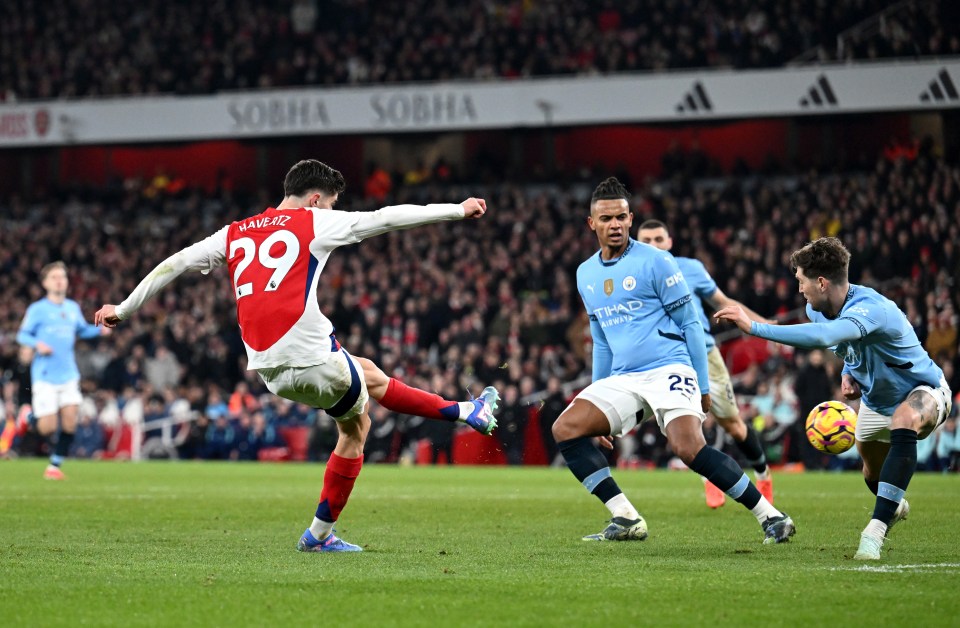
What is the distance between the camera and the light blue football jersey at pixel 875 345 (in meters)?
7.28

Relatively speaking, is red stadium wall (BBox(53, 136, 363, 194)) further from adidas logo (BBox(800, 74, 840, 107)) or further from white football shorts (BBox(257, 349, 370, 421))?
white football shorts (BBox(257, 349, 370, 421))

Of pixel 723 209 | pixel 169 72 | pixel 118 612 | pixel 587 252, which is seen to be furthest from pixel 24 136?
pixel 118 612

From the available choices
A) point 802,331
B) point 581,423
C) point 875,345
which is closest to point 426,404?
point 581,423

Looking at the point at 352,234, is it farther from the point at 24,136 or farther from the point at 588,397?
the point at 24,136

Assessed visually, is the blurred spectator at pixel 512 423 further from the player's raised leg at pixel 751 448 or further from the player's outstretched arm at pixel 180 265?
the player's outstretched arm at pixel 180 265

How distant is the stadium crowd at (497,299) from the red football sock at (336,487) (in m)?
13.4

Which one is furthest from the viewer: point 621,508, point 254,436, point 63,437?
point 254,436

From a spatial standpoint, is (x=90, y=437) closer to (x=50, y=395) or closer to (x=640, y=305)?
(x=50, y=395)

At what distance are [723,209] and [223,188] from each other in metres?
15.1

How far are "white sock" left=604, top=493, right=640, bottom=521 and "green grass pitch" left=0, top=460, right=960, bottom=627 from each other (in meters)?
0.27

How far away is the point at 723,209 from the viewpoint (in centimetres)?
2756

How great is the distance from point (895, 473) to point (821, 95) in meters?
22.9

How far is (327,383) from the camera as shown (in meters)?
7.66

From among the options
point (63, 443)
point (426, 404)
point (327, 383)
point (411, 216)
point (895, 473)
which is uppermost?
point (411, 216)
